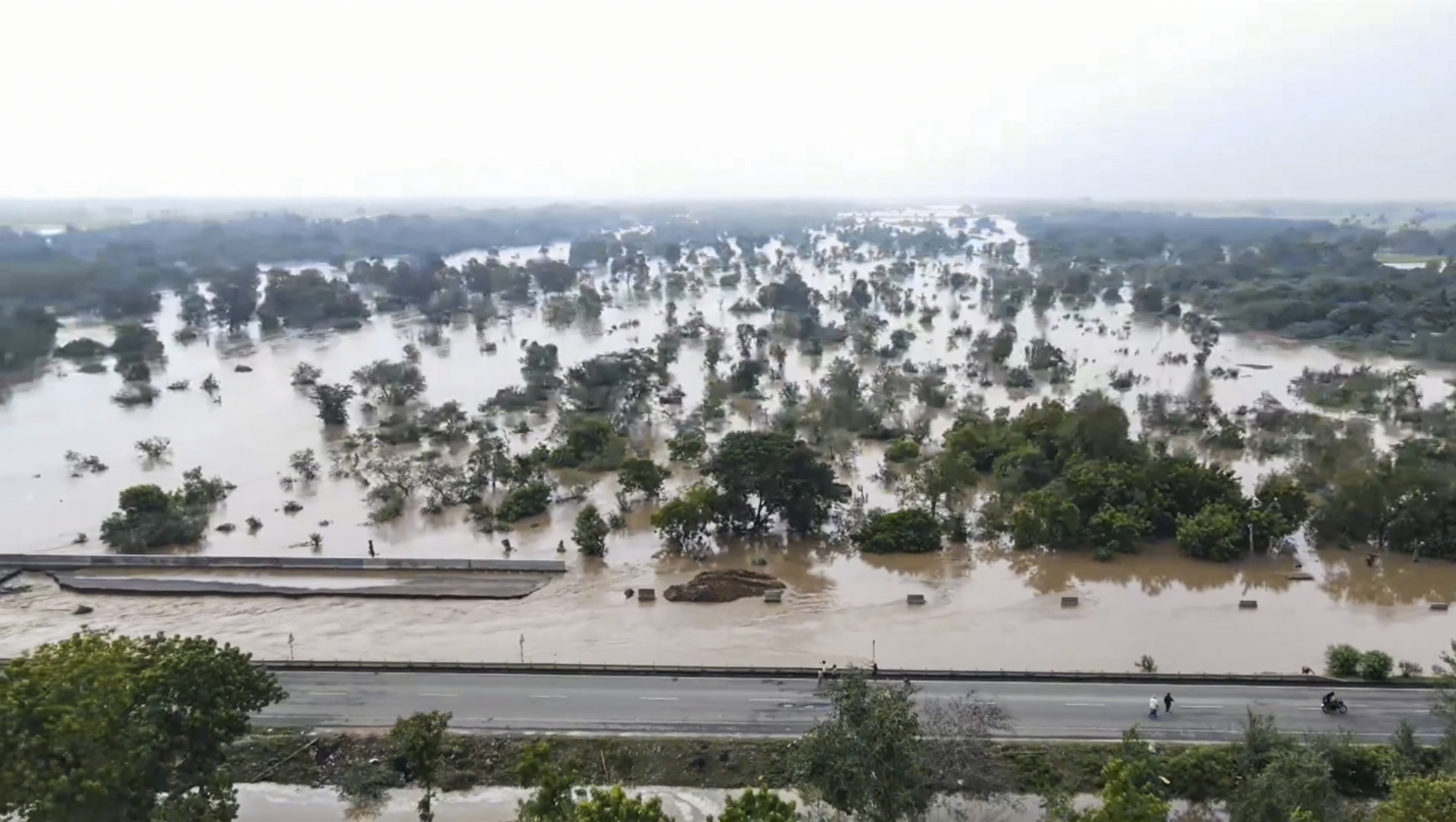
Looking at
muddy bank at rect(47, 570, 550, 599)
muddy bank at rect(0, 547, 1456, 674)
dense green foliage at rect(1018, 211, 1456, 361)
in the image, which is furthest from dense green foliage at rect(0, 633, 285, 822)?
dense green foliage at rect(1018, 211, 1456, 361)

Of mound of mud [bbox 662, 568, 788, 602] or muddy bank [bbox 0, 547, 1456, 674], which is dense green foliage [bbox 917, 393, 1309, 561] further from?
mound of mud [bbox 662, 568, 788, 602]

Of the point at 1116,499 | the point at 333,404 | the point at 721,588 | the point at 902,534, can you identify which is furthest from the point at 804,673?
the point at 333,404

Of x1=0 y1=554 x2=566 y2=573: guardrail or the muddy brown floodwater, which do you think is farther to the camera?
x1=0 y1=554 x2=566 y2=573: guardrail

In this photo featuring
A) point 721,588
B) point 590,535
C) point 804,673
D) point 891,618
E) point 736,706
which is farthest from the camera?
point 590,535

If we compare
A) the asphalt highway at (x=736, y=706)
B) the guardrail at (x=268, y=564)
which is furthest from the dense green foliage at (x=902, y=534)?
the guardrail at (x=268, y=564)

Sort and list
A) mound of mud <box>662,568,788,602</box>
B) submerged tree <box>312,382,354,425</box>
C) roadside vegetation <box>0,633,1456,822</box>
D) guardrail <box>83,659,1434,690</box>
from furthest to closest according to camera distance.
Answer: submerged tree <box>312,382,354,425</box> < mound of mud <box>662,568,788,602</box> < guardrail <box>83,659,1434,690</box> < roadside vegetation <box>0,633,1456,822</box>

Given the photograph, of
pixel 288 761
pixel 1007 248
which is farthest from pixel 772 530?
pixel 1007 248

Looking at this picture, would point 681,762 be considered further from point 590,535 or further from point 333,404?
point 333,404
